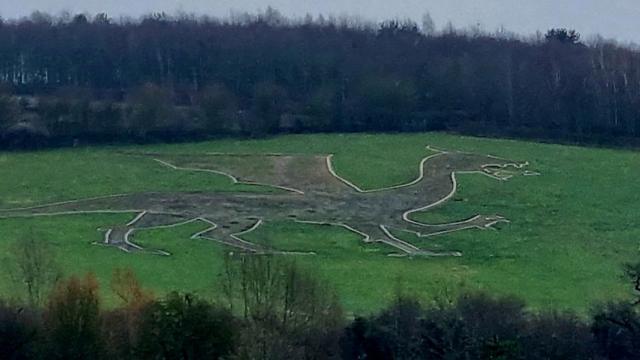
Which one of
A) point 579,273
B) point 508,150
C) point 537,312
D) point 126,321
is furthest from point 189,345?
point 508,150

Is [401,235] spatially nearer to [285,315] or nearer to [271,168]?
[271,168]

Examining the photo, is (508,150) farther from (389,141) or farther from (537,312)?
(537,312)

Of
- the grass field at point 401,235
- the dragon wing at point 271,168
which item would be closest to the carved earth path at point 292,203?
the dragon wing at point 271,168

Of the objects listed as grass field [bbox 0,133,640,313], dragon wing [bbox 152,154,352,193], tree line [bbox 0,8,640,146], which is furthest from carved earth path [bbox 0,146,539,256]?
tree line [bbox 0,8,640,146]

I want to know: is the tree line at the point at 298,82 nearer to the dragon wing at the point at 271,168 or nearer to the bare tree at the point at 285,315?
the dragon wing at the point at 271,168

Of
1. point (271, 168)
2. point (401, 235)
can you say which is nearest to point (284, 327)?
point (401, 235)

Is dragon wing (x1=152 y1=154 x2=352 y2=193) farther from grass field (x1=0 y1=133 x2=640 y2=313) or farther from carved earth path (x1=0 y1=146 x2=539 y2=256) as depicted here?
grass field (x1=0 y1=133 x2=640 y2=313)
